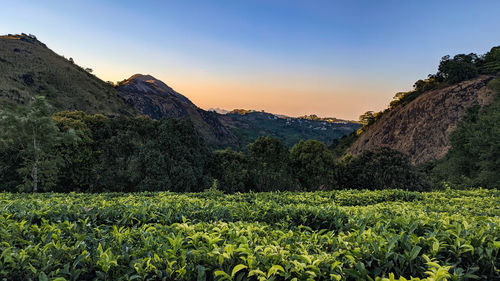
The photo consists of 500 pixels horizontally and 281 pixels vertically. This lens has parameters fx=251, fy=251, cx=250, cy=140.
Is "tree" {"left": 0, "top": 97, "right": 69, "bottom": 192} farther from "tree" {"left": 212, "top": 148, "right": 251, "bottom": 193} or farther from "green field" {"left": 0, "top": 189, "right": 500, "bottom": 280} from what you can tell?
"green field" {"left": 0, "top": 189, "right": 500, "bottom": 280}

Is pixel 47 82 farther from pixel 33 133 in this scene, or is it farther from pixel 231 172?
pixel 231 172

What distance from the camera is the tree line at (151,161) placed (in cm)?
1445

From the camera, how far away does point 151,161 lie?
1827 centimetres

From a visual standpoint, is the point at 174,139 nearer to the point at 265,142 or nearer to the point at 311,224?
the point at 265,142

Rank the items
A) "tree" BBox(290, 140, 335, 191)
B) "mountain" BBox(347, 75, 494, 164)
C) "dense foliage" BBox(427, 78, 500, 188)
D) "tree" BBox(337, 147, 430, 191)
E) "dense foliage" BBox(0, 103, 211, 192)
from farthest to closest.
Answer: "mountain" BBox(347, 75, 494, 164) < "tree" BBox(290, 140, 335, 191) < "tree" BBox(337, 147, 430, 191) < "dense foliage" BBox(427, 78, 500, 188) < "dense foliage" BBox(0, 103, 211, 192)

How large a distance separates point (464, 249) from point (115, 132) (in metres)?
23.5

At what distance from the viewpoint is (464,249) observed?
8.52 ft

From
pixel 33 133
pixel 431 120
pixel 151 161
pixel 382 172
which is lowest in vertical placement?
pixel 382 172

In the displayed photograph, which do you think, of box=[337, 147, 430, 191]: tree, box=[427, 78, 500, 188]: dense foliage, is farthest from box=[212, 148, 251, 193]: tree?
box=[427, 78, 500, 188]: dense foliage

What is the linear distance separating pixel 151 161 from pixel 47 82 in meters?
69.2

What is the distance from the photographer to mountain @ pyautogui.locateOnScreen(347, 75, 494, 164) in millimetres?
50844

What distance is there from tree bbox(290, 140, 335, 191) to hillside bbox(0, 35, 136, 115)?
55.3 m

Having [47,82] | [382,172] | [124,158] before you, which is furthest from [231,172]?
[47,82]

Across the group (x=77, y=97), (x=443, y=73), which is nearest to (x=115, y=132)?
(x=77, y=97)
